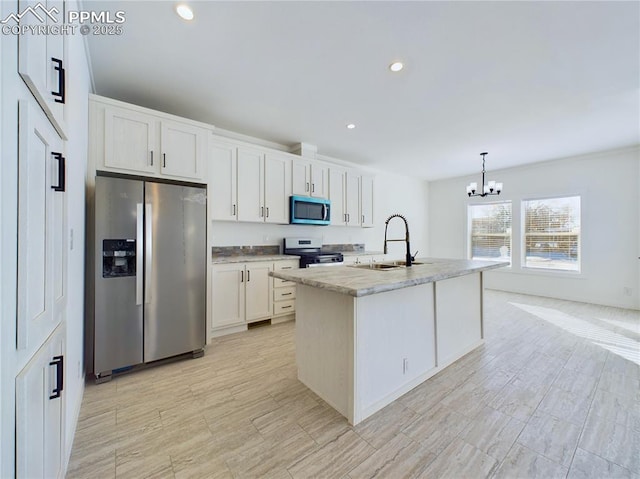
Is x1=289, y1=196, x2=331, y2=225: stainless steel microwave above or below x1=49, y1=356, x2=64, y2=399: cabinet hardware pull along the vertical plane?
above

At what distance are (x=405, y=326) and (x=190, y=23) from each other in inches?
108

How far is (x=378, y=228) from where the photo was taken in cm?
601

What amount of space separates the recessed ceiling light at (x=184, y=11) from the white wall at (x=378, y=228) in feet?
7.60

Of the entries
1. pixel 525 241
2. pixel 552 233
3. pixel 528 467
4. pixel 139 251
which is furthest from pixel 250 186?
pixel 552 233

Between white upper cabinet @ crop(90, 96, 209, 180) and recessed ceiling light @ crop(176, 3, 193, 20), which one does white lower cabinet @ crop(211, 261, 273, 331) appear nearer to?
white upper cabinet @ crop(90, 96, 209, 180)

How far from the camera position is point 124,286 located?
229cm

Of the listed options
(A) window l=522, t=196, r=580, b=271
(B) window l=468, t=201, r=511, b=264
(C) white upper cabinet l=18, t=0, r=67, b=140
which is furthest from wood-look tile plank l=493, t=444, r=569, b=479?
(B) window l=468, t=201, r=511, b=264

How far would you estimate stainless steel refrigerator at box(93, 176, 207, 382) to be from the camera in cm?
221

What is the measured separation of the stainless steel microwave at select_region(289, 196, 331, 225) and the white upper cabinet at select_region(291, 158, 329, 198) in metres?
0.15

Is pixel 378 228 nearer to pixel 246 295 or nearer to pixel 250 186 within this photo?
pixel 250 186

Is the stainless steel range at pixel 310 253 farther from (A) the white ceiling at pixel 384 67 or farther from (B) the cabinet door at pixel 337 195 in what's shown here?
(A) the white ceiling at pixel 384 67

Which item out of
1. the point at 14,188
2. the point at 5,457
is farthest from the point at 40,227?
the point at 5,457

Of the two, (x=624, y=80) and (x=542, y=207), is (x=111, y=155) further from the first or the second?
(x=542, y=207)

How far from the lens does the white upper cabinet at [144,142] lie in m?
2.36
